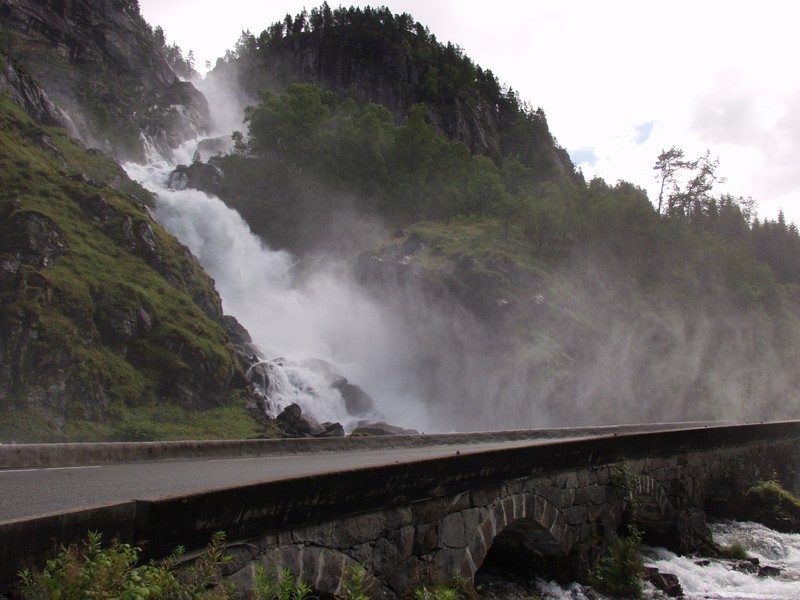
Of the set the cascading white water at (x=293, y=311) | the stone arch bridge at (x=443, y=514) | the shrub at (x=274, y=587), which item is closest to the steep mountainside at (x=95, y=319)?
the cascading white water at (x=293, y=311)

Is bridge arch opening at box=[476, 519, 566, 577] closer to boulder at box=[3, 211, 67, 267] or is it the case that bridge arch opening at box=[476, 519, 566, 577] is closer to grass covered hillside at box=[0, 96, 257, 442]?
grass covered hillside at box=[0, 96, 257, 442]

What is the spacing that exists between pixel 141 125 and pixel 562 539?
7539 cm

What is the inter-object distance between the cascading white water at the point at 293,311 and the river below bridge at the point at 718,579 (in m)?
22.5

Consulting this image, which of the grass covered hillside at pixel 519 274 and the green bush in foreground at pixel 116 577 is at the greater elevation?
the grass covered hillside at pixel 519 274

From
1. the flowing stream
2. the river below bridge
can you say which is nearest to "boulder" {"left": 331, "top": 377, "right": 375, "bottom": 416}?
the flowing stream

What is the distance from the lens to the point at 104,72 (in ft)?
257

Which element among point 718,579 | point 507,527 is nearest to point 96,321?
point 507,527

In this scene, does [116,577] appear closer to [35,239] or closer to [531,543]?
[531,543]

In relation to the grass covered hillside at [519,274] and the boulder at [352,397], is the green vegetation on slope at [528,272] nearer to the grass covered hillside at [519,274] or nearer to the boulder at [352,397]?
the grass covered hillside at [519,274]

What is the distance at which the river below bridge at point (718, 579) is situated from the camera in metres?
9.16

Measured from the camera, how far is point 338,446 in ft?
45.0

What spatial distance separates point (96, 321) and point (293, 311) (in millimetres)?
18362

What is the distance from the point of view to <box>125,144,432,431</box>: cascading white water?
36750mm

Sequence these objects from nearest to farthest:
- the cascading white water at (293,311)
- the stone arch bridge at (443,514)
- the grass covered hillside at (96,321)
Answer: the stone arch bridge at (443,514) < the grass covered hillside at (96,321) < the cascading white water at (293,311)
